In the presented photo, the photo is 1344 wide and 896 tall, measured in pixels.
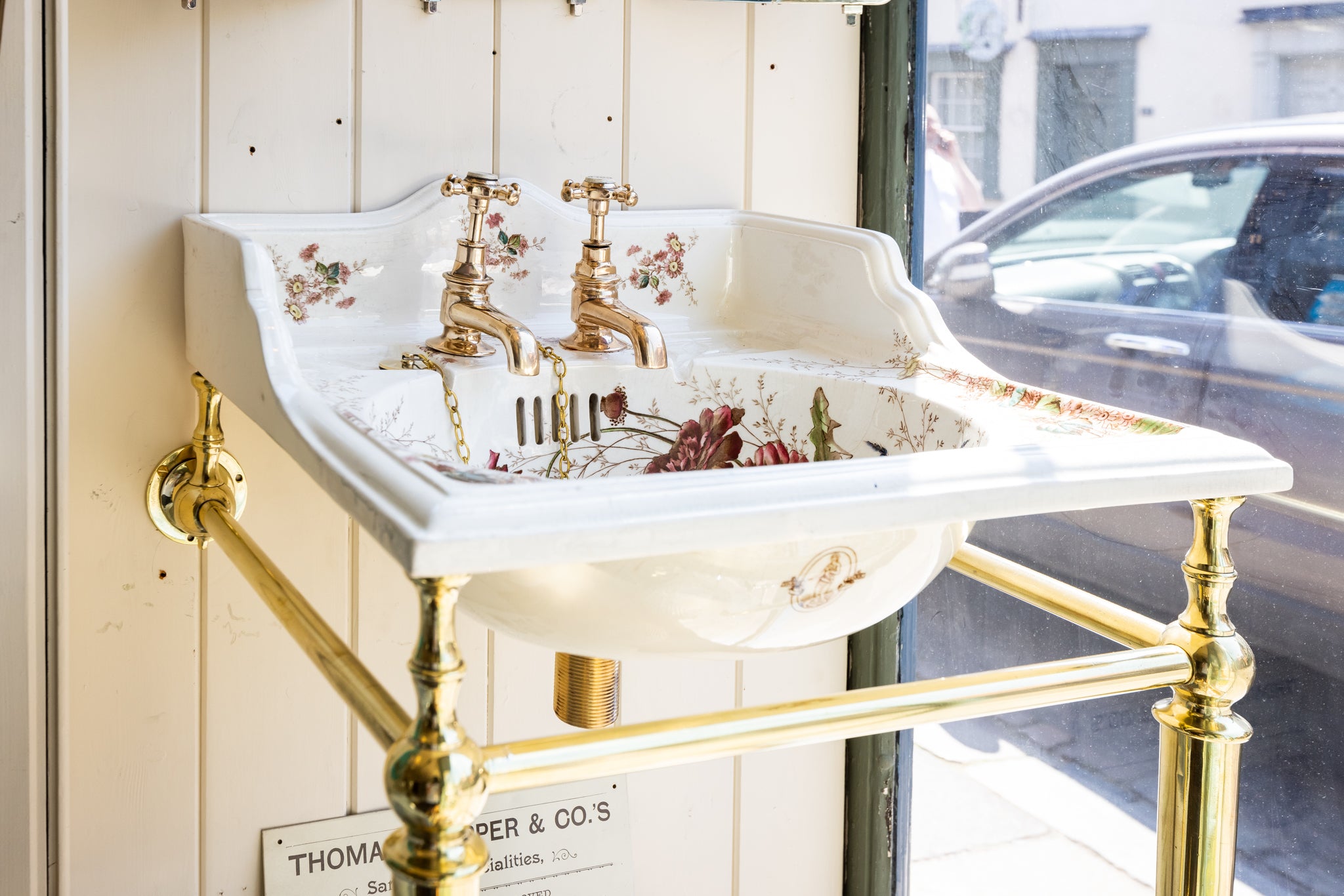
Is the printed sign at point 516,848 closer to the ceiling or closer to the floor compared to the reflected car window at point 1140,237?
closer to the floor

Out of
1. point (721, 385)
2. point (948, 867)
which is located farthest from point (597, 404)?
point (948, 867)

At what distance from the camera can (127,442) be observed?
3.65 ft

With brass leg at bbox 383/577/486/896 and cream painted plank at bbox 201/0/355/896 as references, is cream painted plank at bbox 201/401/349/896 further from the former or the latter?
brass leg at bbox 383/577/486/896

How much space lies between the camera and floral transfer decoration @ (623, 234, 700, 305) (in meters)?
1.25

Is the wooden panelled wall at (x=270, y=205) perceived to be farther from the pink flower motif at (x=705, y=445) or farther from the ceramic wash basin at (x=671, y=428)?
the pink flower motif at (x=705, y=445)

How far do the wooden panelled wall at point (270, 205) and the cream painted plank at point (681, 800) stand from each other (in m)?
0.02

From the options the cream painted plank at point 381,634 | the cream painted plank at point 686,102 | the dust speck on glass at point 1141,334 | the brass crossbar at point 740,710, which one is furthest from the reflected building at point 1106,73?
the cream painted plank at point 381,634

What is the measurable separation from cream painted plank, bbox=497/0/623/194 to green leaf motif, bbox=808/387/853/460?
0.30 meters

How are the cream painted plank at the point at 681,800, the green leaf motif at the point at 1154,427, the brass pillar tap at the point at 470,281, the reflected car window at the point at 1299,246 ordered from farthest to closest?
the cream painted plank at the point at 681,800
the brass pillar tap at the point at 470,281
the reflected car window at the point at 1299,246
the green leaf motif at the point at 1154,427

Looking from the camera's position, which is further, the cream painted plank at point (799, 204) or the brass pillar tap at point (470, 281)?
the cream painted plank at point (799, 204)

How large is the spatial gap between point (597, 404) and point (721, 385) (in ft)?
0.36

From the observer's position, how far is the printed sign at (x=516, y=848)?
1206 mm

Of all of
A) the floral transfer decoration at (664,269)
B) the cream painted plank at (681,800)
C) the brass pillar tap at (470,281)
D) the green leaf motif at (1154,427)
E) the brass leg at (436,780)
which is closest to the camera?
the brass leg at (436,780)

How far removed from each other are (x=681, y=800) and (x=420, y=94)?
0.79 m
